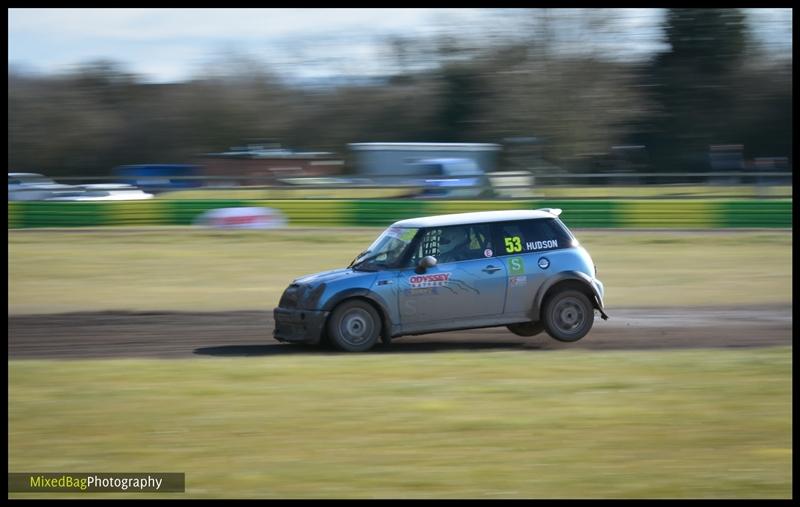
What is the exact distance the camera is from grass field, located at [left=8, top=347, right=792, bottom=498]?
5.81m

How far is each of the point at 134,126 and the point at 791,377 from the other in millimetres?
48446

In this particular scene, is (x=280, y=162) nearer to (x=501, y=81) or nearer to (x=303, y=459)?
(x=501, y=81)

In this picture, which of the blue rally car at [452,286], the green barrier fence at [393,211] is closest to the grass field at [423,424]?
the blue rally car at [452,286]

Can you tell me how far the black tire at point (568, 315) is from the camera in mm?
10742

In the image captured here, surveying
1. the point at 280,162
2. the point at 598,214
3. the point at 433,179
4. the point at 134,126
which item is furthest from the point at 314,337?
the point at 134,126

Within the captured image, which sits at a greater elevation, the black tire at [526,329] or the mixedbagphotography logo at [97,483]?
the black tire at [526,329]

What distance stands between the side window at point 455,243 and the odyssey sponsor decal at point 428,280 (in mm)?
177

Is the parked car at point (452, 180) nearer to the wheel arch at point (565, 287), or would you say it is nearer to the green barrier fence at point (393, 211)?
the green barrier fence at point (393, 211)

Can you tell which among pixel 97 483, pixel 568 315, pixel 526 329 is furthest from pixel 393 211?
pixel 97 483

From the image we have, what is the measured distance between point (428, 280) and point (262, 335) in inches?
100

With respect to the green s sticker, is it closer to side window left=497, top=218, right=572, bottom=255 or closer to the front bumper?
side window left=497, top=218, right=572, bottom=255

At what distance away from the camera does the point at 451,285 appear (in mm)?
10492

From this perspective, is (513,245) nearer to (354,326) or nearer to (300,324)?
(354,326)

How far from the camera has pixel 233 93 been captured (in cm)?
4916
